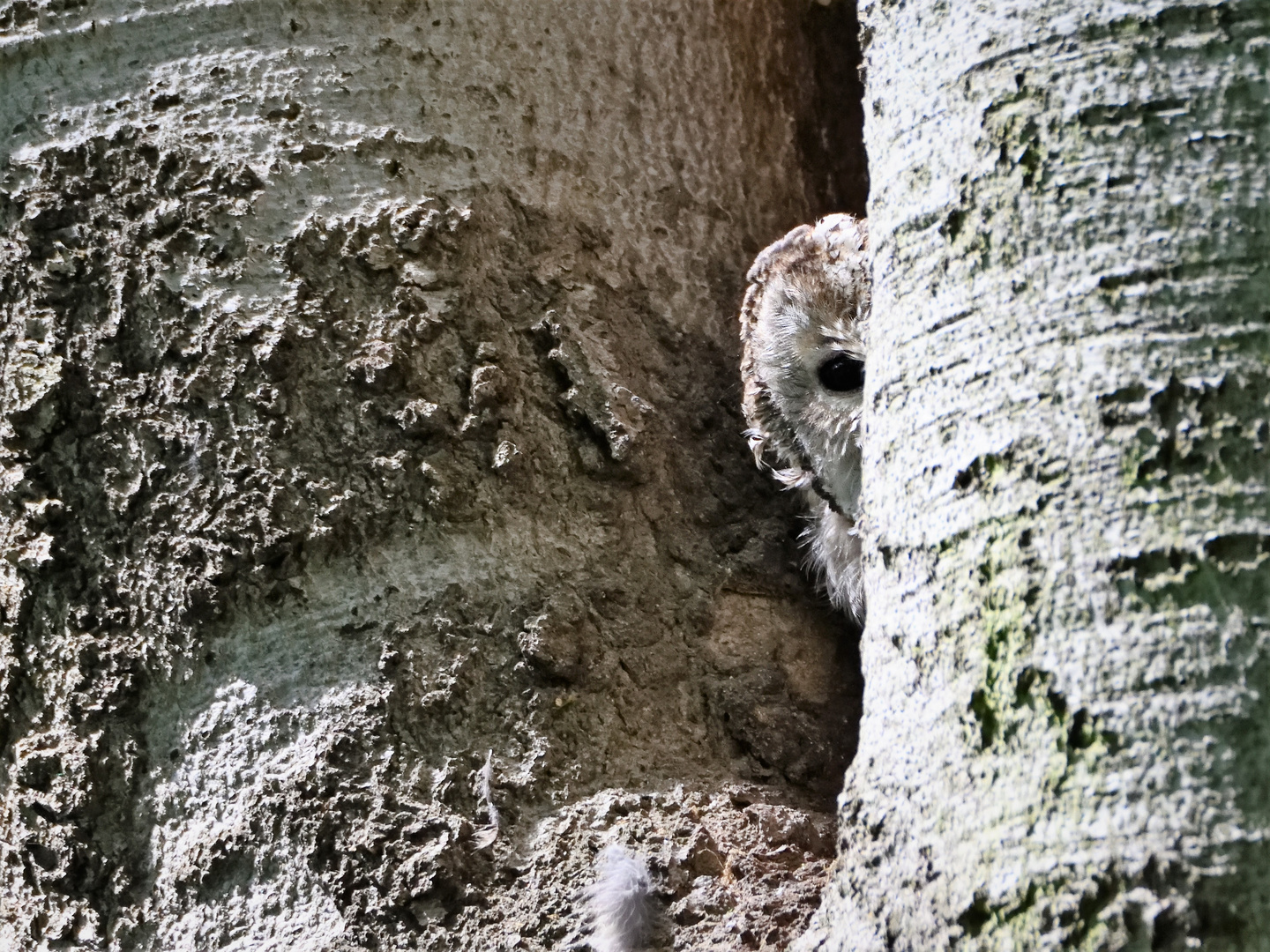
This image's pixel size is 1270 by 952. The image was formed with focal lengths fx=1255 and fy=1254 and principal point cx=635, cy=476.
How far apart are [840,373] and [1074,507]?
1104 mm

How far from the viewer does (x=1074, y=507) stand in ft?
2.60

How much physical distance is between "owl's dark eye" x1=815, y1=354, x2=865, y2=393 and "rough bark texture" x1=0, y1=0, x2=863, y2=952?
0.82 feet

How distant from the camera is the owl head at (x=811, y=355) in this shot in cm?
179

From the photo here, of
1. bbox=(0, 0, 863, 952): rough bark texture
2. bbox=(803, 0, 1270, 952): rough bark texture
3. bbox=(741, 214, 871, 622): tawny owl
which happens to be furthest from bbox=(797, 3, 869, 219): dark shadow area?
bbox=(803, 0, 1270, 952): rough bark texture

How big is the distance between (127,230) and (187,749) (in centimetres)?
62

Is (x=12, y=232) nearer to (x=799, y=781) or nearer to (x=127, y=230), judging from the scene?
(x=127, y=230)

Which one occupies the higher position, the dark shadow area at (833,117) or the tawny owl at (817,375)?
the dark shadow area at (833,117)

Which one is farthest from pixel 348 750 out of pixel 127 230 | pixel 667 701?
pixel 127 230

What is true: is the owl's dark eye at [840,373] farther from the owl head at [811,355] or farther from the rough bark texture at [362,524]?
the rough bark texture at [362,524]

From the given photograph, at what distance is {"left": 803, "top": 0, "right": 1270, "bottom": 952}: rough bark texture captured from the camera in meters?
0.73

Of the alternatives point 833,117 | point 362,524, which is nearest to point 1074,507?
point 362,524

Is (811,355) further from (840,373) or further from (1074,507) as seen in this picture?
(1074,507)

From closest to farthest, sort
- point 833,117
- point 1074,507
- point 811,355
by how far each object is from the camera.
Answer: point 1074,507, point 811,355, point 833,117

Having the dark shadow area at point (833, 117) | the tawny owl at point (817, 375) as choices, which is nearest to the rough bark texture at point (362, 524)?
the tawny owl at point (817, 375)
